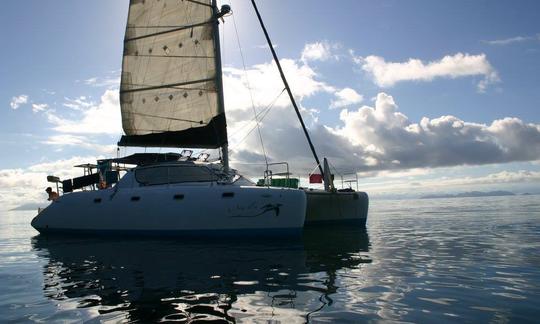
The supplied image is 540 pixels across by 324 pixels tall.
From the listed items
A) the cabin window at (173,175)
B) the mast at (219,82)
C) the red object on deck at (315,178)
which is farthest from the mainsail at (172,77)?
the red object on deck at (315,178)

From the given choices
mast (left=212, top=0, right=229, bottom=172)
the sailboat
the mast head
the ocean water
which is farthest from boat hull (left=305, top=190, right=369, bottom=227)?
the mast head

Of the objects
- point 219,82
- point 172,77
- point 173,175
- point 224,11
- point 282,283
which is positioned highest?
point 224,11

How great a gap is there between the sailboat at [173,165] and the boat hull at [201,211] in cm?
3

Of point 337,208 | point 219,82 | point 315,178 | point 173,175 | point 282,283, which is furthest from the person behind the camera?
point 337,208

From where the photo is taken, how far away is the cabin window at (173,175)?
615 inches

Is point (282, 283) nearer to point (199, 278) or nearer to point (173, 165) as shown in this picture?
point (199, 278)

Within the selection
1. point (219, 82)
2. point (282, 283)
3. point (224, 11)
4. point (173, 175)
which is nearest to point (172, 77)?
point (219, 82)

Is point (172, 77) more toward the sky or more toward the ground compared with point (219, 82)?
more toward the sky

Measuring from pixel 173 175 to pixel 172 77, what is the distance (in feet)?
17.5

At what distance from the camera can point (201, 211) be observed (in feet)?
44.8

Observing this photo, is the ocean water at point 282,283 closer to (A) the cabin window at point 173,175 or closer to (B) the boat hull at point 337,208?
(A) the cabin window at point 173,175

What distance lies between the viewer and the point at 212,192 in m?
13.7

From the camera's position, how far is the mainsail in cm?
1792

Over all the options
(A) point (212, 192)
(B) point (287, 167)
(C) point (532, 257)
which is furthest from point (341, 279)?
(B) point (287, 167)
